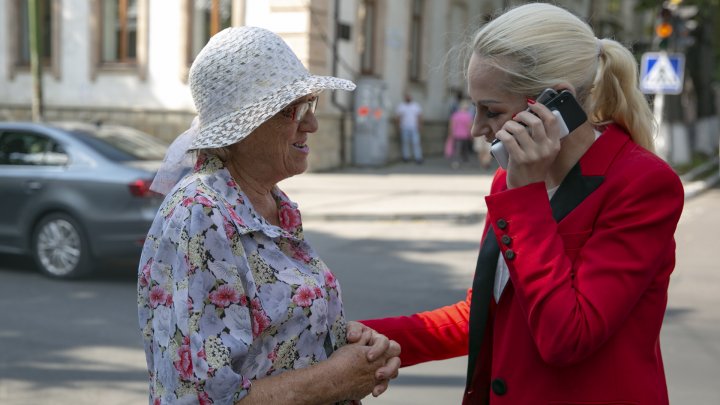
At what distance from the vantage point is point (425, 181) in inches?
820

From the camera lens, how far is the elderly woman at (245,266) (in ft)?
6.86

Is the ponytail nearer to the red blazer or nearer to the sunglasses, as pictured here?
the red blazer

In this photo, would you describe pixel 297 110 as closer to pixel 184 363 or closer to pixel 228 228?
pixel 228 228

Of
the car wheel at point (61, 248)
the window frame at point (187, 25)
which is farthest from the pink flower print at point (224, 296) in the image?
the window frame at point (187, 25)

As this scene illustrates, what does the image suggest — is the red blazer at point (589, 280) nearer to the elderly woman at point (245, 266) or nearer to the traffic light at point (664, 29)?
the elderly woman at point (245, 266)

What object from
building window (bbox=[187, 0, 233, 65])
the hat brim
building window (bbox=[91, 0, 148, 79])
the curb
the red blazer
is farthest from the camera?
building window (bbox=[91, 0, 148, 79])

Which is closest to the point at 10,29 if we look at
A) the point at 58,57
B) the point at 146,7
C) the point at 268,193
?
the point at 58,57

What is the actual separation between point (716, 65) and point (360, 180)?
32926 mm

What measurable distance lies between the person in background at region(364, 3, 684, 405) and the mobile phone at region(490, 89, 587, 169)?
0.07ft

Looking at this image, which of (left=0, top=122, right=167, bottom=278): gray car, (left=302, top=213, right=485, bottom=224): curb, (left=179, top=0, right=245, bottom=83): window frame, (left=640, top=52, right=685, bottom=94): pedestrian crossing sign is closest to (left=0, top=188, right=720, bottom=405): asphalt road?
(left=0, top=122, right=167, bottom=278): gray car

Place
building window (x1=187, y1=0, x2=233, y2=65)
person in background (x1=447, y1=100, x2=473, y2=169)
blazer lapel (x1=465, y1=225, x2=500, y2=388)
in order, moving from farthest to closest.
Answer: person in background (x1=447, y1=100, x2=473, y2=169) → building window (x1=187, y1=0, x2=233, y2=65) → blazer lapel (x1=465, y1=225, x2=500, y2=388)

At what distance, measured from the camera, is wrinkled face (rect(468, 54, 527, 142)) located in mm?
2211

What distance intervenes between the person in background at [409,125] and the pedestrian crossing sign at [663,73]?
21.0 ft

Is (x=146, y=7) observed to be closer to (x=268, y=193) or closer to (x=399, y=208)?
(x=399, y=208)
